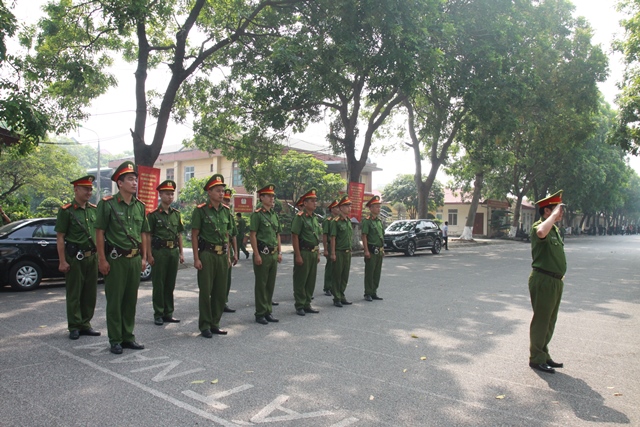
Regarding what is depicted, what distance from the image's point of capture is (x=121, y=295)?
541 cm

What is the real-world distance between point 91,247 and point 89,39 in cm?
1175

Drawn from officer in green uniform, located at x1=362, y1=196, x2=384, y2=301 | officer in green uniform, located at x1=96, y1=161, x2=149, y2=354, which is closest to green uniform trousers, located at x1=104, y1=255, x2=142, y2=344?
officer in green uniform, located at x1=96, y1=161, x2=149, y2=354

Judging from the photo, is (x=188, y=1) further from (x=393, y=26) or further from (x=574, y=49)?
(x=574, y=49)

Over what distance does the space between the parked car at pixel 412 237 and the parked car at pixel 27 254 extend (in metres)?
12.7

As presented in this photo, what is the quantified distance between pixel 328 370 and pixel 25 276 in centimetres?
746

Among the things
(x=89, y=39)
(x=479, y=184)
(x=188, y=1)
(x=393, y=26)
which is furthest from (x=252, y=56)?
(x=479, y=184)

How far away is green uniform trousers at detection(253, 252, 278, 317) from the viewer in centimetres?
706

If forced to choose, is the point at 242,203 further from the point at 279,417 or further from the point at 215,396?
the point at 279,417

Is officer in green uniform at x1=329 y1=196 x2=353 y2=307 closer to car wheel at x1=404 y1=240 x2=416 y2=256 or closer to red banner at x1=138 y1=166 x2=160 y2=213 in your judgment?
red banner at x1=138 y1=166 x2=160 y2=213

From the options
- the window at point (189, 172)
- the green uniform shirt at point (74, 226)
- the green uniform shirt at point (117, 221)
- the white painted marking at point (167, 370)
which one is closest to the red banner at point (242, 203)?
the window at point (189, 172)

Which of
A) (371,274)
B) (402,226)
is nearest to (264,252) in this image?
(371,274)

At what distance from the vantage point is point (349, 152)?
69.2 ft

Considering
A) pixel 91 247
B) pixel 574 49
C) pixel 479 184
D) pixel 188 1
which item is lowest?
pixel 91 247

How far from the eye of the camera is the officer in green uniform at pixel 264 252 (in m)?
7.07
